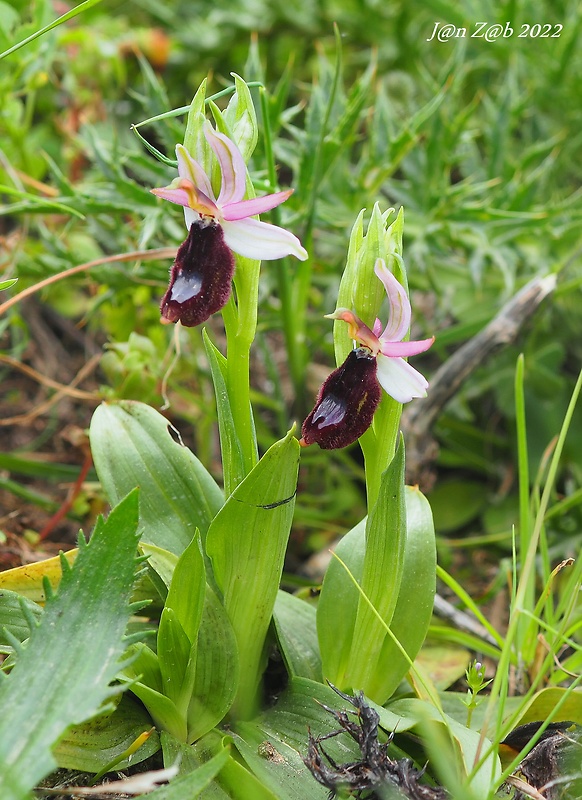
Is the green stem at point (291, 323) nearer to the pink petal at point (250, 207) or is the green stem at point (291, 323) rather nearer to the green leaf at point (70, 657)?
Answer: the pink petal at point (250, 207)

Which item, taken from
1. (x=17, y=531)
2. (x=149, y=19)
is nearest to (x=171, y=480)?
(x=17, y=531)

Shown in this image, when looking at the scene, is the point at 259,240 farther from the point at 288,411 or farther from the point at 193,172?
the point at 288,411

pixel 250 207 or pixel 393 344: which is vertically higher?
pixel 250 207

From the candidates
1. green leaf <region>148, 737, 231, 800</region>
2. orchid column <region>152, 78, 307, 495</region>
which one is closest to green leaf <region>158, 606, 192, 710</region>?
green leaf <region>148, 737, 231, 800</region>

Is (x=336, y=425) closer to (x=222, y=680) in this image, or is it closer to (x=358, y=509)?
(x=222, y=680)

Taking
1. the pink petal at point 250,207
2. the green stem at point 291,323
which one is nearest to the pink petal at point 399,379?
the pink petal at point 250,207

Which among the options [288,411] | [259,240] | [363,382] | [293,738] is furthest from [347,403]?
[288,411]
